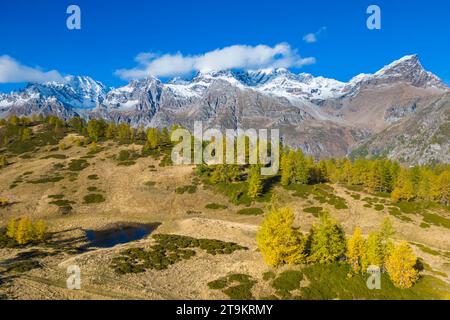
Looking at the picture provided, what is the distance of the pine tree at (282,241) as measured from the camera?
44.8 metres

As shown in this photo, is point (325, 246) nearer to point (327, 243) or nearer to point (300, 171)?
point (327, 243)

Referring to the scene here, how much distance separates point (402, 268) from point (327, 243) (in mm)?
8678

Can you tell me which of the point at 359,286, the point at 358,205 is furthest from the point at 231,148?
the point at 359,286

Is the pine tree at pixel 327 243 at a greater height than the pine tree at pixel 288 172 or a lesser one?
lesser

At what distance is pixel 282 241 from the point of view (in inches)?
1779

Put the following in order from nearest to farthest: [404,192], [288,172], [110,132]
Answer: [404,192]
[288,172]
[110,132]

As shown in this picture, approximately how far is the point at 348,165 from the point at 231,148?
38.2m

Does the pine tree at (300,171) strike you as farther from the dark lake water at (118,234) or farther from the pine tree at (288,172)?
the dark lake water at (118,234)

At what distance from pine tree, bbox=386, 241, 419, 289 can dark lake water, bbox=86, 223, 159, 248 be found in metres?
43.2

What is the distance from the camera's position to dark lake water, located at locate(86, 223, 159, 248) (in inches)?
2479

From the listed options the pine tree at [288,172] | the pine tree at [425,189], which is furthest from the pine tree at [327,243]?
the pine tree at [425,189]

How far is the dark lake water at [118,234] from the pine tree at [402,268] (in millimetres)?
43178

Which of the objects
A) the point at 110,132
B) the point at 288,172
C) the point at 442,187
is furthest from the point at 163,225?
the point at 110,132

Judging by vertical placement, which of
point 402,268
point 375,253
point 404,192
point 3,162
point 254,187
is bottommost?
point 402,268
